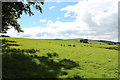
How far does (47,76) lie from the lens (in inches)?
501

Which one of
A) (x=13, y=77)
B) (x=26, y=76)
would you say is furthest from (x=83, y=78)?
(x=13, y=77)

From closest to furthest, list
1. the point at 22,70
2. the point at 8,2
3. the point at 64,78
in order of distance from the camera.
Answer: the point at 64,78 → the point at 22,70 → the point at 8,2

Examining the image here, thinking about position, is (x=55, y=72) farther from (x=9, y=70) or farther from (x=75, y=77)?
(x=9, y=70)

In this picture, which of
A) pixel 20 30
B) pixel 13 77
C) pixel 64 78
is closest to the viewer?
pixel 13 77

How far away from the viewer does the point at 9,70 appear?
1320 centimetres

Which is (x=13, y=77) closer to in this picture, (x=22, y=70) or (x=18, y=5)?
(x=22, y=70)

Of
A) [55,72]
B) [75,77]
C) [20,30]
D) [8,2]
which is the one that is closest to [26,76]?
[55,72]

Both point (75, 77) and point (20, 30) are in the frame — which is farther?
point (20, 30)

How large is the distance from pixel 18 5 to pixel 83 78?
18.5 meters

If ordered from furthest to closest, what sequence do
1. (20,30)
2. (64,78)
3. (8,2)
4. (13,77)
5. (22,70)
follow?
(20,30)
(8,2)
(22,70)
(64,78)
(13,77)

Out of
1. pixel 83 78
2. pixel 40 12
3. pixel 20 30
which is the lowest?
pixel 83 78

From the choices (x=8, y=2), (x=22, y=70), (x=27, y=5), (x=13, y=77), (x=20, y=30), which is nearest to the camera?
(x=13, y=77)

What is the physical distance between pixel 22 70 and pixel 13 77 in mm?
1956

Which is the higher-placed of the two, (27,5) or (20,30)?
(27,5)
